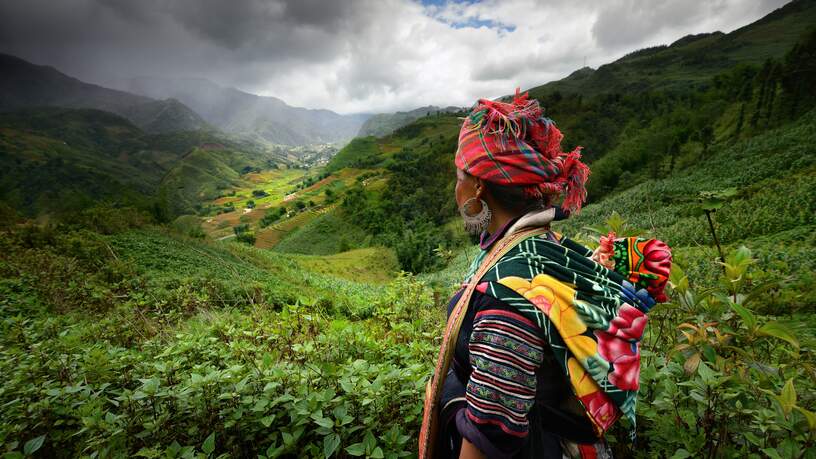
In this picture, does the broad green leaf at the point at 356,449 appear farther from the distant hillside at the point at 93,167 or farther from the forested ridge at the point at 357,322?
the distant hillside at the point at 93,167

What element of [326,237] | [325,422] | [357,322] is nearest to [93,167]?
[326,237]

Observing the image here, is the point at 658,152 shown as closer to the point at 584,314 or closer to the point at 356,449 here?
the point at 584,314

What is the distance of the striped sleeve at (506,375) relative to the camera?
43.6 inches

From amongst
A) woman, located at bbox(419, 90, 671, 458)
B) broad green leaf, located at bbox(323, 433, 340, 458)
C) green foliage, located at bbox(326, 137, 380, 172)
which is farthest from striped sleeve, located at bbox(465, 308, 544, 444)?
green foliage, located at bbox(326, 137, 380, 172)

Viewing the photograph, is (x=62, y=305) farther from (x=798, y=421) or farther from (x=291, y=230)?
(x=291, y=230)

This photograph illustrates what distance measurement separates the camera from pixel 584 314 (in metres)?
1.11

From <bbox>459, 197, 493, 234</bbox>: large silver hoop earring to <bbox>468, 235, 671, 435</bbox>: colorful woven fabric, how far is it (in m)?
0.33

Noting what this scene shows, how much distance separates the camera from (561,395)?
1320mm

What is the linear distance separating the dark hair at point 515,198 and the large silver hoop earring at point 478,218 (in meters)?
0.07

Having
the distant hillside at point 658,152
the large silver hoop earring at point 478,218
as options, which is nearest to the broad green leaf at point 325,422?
the large silver hoop earring at point 478,218

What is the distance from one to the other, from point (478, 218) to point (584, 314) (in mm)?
646

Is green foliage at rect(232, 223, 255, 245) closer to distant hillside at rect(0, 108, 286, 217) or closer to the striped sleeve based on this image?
distant hillside at rect(0, 108, 286, 217)

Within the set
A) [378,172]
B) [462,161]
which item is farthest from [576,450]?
[378,172]

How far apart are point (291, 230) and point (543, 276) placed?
80086mm
